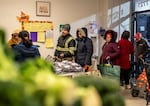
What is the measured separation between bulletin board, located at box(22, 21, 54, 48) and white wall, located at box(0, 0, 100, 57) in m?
0.10

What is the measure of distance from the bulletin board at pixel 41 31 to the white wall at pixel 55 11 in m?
0.10

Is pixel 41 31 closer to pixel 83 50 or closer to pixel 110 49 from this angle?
pixel 83 50

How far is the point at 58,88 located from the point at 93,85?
0.11 metres

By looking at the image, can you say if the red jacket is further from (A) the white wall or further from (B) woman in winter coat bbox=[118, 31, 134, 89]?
(A) the white wall

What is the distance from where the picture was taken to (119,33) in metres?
7.99

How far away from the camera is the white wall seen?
6582 mm

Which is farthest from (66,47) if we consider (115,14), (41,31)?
(115,14)

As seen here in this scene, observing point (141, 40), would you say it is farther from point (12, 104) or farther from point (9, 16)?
point (12, 104)

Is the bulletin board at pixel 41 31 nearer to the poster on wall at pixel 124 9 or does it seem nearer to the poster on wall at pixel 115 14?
the poster on wall at pixel 115 14

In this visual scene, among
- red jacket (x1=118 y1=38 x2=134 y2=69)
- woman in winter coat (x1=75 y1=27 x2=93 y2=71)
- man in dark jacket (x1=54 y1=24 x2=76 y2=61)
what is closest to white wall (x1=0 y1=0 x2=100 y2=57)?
man in dark jacket (x1=54 y1=24 x2=76 y2=61)

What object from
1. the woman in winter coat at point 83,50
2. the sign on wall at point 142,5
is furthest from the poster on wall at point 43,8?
the sign on wall at point 142,5

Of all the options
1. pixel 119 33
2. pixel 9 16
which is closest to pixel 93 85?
pixel 9 16

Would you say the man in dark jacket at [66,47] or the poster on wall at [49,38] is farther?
the poster on wall at [49,38]

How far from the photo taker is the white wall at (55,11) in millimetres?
6582
